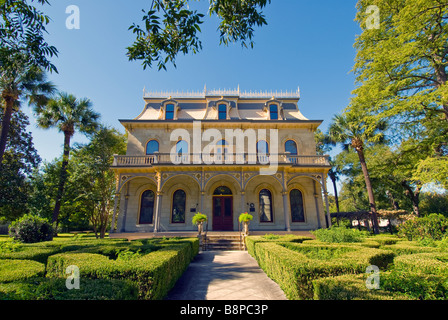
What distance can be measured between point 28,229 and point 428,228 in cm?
2107

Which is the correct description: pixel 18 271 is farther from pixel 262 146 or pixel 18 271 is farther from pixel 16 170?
pixel 16 170

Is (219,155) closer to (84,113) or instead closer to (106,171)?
(106,171)

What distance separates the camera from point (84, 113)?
21.3 m

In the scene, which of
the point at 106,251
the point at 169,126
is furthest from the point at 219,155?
the point at 106,251

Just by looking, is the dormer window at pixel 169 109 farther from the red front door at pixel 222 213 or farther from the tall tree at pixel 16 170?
the tall tree at pixel 16 170

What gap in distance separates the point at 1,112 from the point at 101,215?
1389 centimetres

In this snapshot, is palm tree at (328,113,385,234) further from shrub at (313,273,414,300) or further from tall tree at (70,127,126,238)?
tall tree at (70,127,126,238)

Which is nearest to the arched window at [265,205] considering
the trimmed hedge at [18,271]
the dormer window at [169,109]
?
the dormer window at [169,109]

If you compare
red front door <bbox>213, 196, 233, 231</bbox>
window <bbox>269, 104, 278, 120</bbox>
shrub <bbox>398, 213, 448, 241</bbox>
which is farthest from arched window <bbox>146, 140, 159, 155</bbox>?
shrub <bbox>398, 213, 448, 241</bbox>

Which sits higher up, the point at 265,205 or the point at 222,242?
the point at 265,205

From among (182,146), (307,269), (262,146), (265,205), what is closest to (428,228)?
(265,205)

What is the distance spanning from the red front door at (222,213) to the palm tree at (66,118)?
14.7 meters

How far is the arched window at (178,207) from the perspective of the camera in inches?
714

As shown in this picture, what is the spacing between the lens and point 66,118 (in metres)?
20.9
